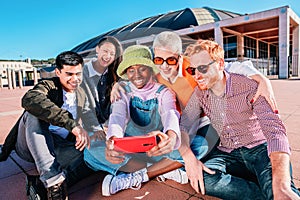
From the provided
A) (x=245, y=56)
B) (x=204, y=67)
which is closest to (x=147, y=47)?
(x=204, y=67)

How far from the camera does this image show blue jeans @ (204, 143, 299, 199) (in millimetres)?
1278

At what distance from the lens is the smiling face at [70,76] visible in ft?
5.56

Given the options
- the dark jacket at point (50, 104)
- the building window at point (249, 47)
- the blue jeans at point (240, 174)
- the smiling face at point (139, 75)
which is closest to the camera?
the blue jeans at point (240, 174)

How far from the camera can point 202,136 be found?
1656 millimetres

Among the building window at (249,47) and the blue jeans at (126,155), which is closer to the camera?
the blue jeans at (126,155)

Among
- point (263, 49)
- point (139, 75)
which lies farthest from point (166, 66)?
point (263, 49)

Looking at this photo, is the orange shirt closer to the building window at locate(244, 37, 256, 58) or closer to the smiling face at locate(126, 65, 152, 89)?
the smiling face at locate(126, 65, 152, 89)

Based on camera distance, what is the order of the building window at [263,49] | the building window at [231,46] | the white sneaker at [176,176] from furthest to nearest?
the building window at [263,49] < the building window at [231,46] < the white sneaker at [176,176]

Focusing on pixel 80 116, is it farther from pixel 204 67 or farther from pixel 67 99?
pixel 204 67

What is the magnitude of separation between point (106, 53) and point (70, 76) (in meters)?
0.33

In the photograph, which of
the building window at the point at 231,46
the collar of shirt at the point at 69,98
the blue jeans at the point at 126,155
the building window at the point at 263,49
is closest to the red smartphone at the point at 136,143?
the blue jeans at the point at 126,155

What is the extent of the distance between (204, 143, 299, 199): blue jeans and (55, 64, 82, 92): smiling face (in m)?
1.14

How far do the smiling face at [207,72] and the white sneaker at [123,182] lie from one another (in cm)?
78

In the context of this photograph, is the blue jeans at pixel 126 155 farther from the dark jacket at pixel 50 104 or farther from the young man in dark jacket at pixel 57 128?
the dark jacket at pixel 50 104
